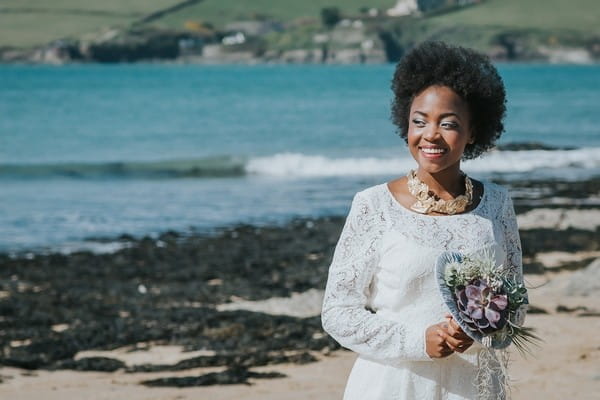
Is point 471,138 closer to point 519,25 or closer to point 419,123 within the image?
point 419,123

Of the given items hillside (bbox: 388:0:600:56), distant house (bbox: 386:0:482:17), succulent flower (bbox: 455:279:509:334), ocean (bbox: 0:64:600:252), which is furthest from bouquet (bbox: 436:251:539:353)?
distant house (bbox: 386:0:482:17)

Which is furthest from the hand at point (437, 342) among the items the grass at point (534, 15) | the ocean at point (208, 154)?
the grass at point (534, 15)

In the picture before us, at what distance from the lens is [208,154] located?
41.0 meters

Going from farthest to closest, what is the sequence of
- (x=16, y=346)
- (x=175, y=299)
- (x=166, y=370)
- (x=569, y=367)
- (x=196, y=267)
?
(x=196, y=267)
(x=175, y=299)
(x=16, y=346)
(x=166, y=370)
(x=569, y=367)

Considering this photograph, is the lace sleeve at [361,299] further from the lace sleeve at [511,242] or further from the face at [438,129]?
the lace sleeve at [511,242]

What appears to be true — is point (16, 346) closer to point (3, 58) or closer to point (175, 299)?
point (175, 299)

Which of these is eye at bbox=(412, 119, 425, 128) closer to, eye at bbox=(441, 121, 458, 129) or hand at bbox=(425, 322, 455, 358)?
eye at bbox=(441, 121, 458, 129)

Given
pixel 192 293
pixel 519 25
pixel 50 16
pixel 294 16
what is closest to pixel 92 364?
pixel 192 293

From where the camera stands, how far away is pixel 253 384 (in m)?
9.38

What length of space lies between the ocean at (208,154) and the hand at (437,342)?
1455 cm

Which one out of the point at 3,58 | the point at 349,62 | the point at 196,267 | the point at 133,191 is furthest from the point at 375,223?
the point at 349,62

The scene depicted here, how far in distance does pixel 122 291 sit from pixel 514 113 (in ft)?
155

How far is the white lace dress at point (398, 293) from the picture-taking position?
3.94 metres

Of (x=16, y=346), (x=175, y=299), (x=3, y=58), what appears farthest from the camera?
(x=3, y=58)
